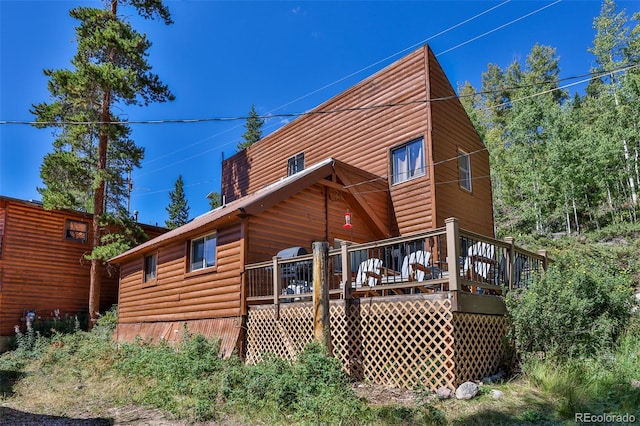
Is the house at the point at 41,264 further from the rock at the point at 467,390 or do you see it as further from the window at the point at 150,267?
the rock at the point at 467,390

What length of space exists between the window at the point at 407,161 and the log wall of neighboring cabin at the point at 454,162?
0.48m

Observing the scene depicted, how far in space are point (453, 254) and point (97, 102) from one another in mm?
16515

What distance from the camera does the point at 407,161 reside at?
42.2 feet

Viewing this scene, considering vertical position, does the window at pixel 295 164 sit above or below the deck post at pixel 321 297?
above

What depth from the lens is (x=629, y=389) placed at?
5.55m

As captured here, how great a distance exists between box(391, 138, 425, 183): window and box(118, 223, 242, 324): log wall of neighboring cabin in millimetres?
5305

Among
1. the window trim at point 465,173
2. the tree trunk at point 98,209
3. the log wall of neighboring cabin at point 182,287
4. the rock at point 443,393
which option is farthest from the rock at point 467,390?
the tree trunk at point 98,209

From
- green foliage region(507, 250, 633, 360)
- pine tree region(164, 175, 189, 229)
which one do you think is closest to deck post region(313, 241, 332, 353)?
green foliage region(507, 250, 633, 360)

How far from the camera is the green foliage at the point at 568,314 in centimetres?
682

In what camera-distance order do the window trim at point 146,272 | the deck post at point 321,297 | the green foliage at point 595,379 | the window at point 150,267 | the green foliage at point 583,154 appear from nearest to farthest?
the green foliage at point 595,379, the deck post at point 321,297, the window trim at point 146,272, the window at point 150,267, the green foliage at point 583,154

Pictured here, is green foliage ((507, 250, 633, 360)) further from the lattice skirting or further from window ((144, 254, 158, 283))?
window ((144, 254, 158, 283))

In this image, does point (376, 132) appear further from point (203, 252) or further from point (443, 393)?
point (443, 393)

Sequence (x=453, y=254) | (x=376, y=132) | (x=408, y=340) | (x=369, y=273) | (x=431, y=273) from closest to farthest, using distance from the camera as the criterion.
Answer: (x=453, y=254)
(x=431, y=273)
(x=408, y=340)
(x=369, y=273)
(x=376, y=132)

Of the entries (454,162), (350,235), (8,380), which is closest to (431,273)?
(350,235)
